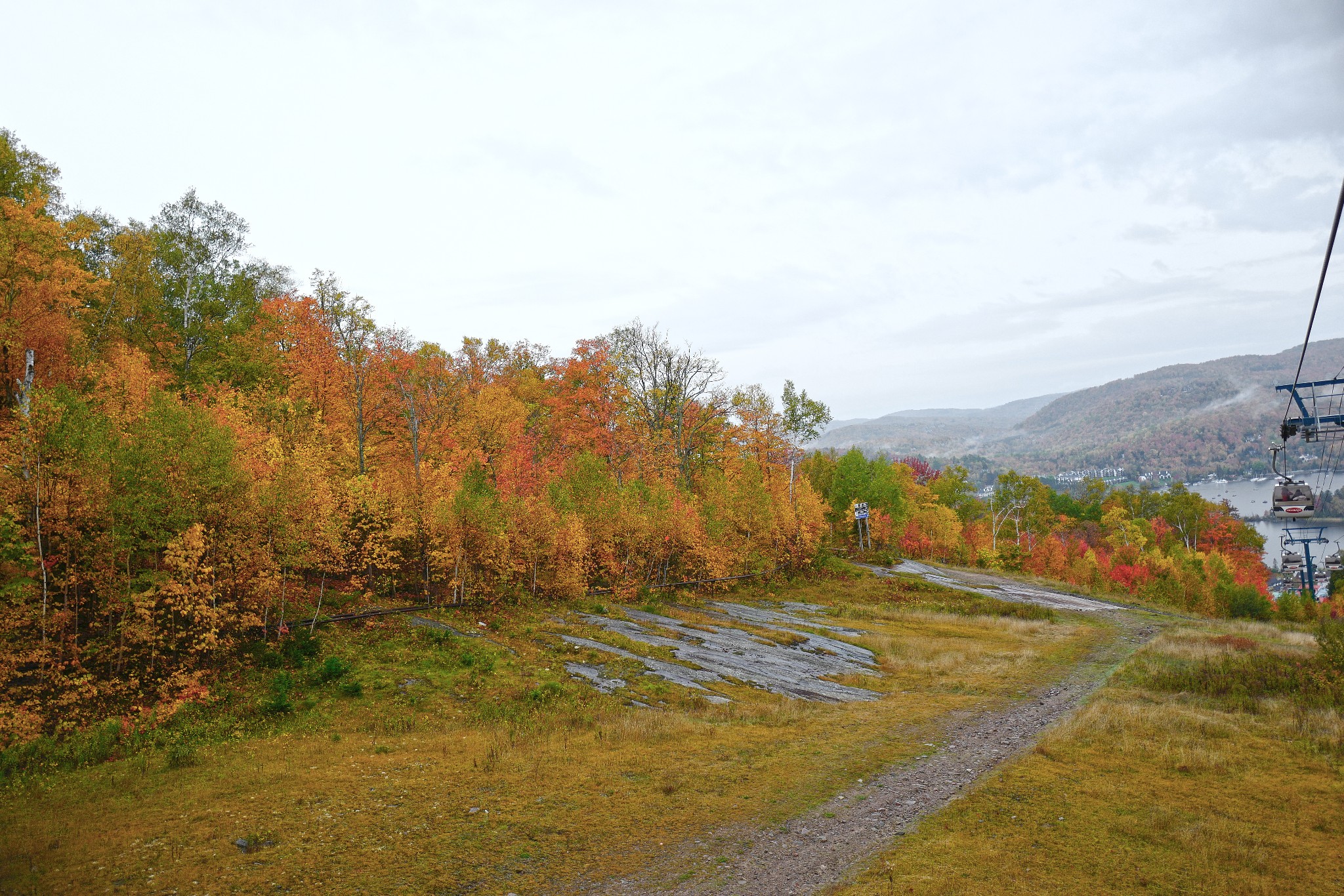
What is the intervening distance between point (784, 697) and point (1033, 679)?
40.2ft

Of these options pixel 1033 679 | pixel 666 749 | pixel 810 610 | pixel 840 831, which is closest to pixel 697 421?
pixel 810 610

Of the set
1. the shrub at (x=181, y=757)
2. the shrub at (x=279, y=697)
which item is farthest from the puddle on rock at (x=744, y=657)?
the shrub at (x=181, y=757)

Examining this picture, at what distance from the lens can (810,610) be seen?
4441cm

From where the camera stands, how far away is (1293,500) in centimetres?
2662

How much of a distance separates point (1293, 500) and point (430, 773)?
3407 centimetres

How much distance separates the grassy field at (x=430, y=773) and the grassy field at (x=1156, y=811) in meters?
3.21

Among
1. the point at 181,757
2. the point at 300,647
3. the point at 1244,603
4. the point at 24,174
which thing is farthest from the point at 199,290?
the point at 1244,603

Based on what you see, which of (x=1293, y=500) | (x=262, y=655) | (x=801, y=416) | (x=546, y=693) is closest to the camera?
(x=262, y=655)

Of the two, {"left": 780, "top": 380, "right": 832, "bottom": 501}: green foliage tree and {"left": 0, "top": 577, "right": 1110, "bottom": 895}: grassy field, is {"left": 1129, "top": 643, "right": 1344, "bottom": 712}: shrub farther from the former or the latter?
{"left": 780, "top": 380, "right": 832, "bottom": 501}: green foliage tree

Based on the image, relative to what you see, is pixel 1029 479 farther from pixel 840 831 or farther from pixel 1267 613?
pixel 840 831

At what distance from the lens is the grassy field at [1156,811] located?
11141 mm

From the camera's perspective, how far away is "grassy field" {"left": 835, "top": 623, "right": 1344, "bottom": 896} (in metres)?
11.1

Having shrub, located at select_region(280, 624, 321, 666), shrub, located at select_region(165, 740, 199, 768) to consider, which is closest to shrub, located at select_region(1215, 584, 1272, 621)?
shrub, located at select_region(280, 624, 321, 666)

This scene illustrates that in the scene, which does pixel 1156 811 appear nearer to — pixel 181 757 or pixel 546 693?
pixel 546 693
